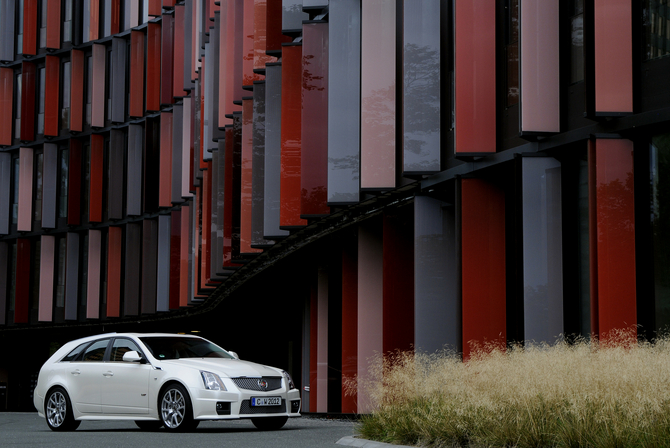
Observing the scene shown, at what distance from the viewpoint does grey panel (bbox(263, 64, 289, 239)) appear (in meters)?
20.9

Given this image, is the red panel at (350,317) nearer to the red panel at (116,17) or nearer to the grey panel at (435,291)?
the grey panel at (435,291)

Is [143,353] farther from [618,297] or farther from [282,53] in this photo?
[282,53]

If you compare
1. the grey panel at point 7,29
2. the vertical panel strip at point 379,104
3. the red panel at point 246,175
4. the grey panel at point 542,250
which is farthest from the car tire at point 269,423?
the grey panel at point 7,29

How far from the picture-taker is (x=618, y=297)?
40.9 feet

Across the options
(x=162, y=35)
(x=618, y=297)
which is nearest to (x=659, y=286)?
(x=618, y=297)

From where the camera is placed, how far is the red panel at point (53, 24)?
4181 centimetres

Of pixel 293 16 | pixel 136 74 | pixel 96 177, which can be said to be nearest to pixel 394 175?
pixel 293 16

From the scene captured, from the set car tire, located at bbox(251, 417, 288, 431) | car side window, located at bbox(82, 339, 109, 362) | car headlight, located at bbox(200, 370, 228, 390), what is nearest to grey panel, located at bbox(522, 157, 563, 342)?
car tire, located at bbox(251, 417, 288, 431)

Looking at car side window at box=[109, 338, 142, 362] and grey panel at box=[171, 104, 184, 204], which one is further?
grey panel at box=[171, 104, 184, 204]

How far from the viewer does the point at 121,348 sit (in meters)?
14.5

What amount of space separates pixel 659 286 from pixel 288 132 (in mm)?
9671

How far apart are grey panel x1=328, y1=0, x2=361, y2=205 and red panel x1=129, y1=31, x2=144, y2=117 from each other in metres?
20.9

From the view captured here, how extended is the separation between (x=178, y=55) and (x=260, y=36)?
13.1 m

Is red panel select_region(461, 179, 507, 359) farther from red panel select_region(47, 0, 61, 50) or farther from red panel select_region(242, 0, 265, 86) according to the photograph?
red panel select_region(47, 0, 61, 50)
